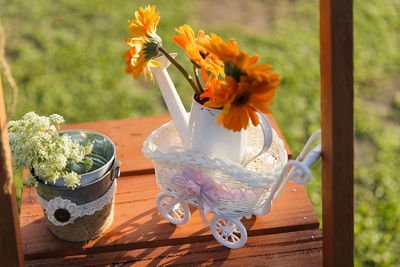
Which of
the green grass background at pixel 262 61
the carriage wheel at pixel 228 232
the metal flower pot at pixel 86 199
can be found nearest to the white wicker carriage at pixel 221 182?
the carriage wheel at pixel 228 232

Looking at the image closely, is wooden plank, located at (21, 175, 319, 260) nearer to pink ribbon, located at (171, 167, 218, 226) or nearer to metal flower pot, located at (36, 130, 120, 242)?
metal flower pot, located at (36, 130, 120, 242)

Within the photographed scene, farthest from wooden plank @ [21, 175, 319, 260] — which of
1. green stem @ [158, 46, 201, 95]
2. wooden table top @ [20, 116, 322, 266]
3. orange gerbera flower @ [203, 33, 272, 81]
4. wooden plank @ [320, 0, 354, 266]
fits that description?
orange gerbera flower @ [203, 33, 272, 81]

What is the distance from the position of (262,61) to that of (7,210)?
1881mm

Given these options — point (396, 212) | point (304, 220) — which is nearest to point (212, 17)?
point (396, 212)

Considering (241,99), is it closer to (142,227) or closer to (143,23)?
(143,23)

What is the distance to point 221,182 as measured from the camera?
1.01 meters

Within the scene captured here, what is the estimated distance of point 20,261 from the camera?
3.08ft

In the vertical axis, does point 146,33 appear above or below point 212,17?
above

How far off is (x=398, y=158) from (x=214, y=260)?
1.25 metres

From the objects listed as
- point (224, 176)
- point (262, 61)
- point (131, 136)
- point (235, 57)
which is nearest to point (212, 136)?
point (224, 176)

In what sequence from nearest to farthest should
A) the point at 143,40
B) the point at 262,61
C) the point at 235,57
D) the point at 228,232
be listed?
the point at 235,57 → the point at 143,40 → the point at 228,232 → the point at 262,61

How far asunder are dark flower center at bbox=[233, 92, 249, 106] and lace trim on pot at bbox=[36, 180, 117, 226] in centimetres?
38

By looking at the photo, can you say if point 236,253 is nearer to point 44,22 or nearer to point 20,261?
point 20,261

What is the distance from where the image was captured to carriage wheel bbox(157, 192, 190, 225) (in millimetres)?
1139
